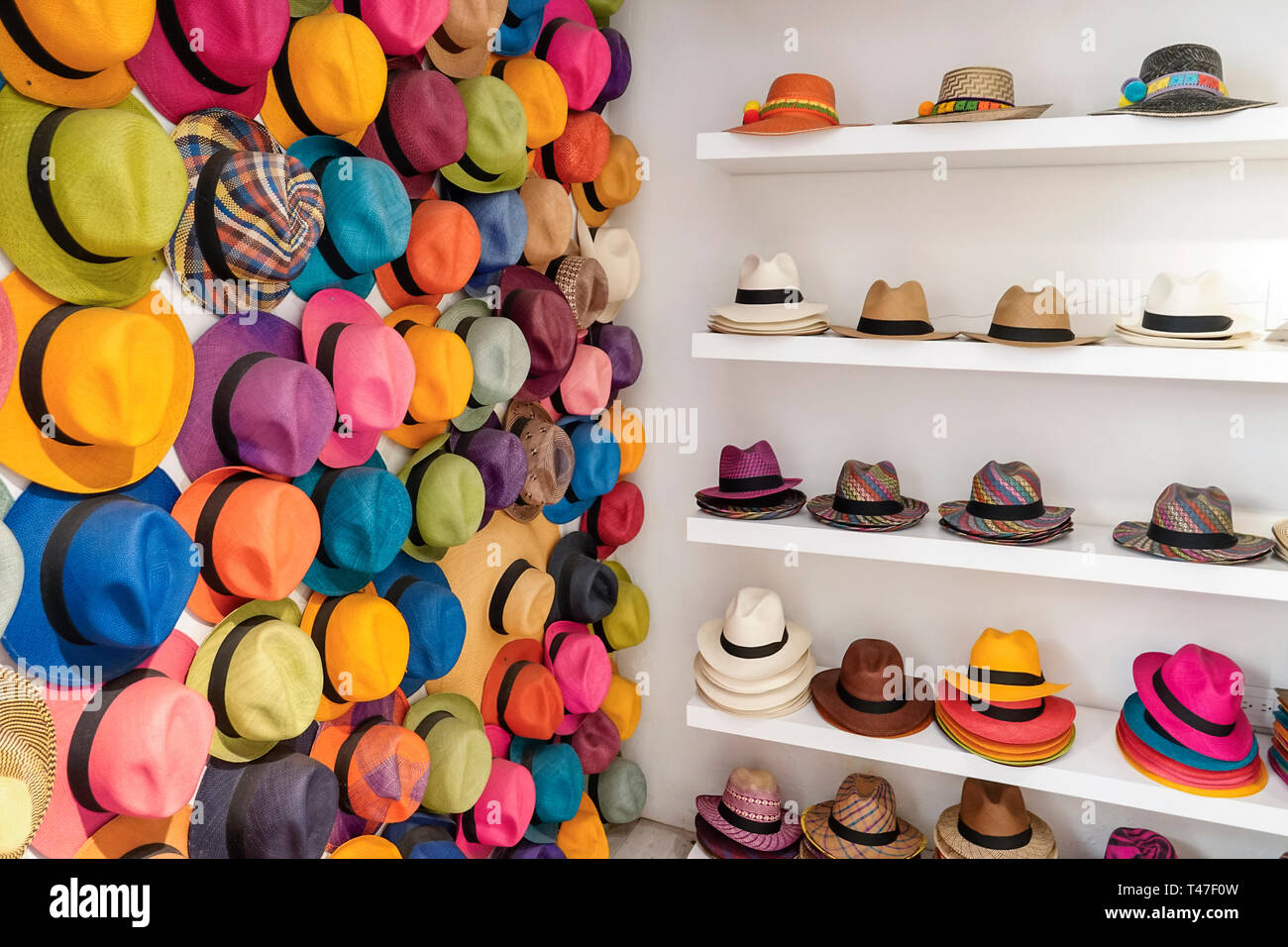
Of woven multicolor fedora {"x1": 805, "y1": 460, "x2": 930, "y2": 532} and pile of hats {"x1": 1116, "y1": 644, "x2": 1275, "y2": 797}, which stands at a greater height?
woven multicolor fedora {"x1": 805, "y1": 460, "x2": 930, "y2": 532}

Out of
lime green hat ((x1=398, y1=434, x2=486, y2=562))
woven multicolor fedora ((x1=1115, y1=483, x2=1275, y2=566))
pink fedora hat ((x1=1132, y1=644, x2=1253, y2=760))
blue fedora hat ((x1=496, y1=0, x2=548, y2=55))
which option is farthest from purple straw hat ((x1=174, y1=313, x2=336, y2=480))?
pink fedora hat ((x1=1132, y1=644, x2=1253, y2=760))

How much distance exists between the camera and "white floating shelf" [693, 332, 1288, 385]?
1658 mm

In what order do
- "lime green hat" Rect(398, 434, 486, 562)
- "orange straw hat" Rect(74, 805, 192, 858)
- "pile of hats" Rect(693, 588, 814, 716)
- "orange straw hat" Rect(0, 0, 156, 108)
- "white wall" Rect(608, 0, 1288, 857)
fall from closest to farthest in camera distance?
"orange straw hat" Rect(0, 0, 156, 108)
"orange straw hat" Rect(74, 805, 192, 858)
"lime green hat" Rect(398, 434, 486, 562)
"white wall" Rect(608, 0, 1288, 857)
"pile of hats" Rect(693, 588, 814, 716)

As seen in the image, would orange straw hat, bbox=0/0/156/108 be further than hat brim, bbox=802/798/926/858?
No

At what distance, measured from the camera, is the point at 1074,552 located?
183 cm

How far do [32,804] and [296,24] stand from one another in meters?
1.03

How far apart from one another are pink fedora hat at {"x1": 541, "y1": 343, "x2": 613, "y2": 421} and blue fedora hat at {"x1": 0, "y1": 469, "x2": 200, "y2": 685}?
1.06 metres

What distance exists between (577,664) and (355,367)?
3.14 feet

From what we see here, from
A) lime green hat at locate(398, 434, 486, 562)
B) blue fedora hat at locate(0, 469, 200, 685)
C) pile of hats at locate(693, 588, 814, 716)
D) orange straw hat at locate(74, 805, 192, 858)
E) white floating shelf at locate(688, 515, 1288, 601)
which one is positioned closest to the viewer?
blue fedora hat at locate(0, 469, 200, 685)

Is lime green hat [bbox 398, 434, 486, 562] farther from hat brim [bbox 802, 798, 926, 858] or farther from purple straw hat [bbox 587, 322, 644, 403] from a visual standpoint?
hat brim [bbox 802, 798, 926, 858]

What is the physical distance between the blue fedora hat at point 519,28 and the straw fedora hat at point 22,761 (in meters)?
1.36

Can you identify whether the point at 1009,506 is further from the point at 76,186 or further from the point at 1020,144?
the point at 76,186
